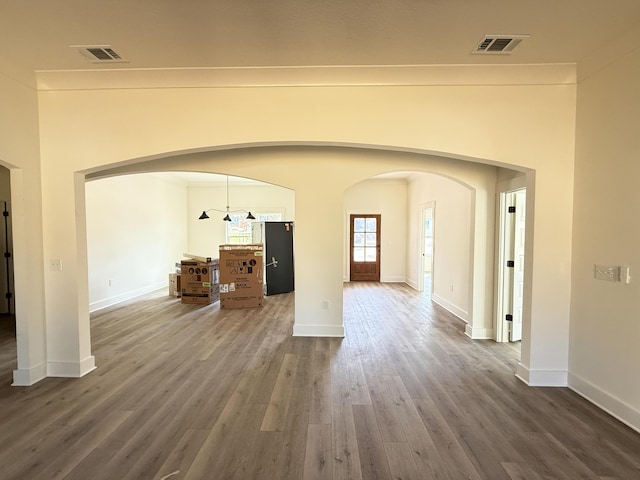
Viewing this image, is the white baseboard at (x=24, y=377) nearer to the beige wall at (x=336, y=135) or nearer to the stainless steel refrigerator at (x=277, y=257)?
the beige wall at (x=336, y=135)

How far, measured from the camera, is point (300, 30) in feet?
7.52

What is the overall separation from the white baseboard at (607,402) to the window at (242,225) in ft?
25.6

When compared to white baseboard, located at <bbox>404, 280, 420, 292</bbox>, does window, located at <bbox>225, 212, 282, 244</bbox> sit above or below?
above

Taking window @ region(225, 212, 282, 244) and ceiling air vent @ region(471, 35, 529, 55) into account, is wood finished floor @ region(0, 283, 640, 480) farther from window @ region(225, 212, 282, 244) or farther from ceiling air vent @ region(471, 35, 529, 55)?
window @ region(225, 212, 282, 244)

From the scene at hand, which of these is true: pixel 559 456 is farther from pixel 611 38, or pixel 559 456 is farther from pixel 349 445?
pixel 611 38

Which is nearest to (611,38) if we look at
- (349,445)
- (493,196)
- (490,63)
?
(490,63)

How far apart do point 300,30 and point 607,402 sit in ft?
12.5

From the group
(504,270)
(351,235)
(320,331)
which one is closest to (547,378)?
(504,270)

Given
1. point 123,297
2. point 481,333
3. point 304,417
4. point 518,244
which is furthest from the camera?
point 123,297

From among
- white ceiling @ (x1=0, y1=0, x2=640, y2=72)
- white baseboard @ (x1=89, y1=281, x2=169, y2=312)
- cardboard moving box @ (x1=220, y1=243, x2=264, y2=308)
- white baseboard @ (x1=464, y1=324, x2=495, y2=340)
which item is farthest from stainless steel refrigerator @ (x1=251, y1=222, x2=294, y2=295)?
white ceiling @ (x1=0, y1=0, x2=640, y2=72)

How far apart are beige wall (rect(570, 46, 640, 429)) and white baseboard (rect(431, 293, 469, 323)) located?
6.38ft

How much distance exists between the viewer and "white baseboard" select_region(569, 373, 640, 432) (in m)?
2.29

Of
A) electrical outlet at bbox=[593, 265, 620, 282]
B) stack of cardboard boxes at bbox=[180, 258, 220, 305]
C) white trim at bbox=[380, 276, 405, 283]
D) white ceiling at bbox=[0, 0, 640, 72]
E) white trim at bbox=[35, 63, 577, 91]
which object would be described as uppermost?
white ceiling at bbox=[0, 0, 640, 72]

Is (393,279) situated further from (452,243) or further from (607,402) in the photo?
(607,402)
